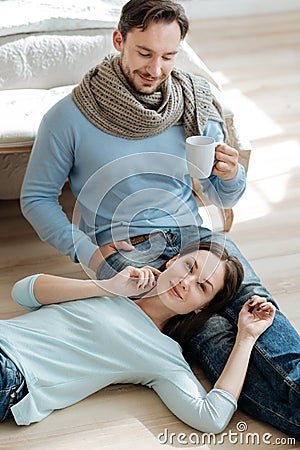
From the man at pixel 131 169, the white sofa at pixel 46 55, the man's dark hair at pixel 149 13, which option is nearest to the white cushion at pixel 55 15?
the white sofa at pixel 46 55

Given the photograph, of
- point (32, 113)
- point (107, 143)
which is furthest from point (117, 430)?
point (32, 113)

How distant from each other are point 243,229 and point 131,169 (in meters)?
0.67

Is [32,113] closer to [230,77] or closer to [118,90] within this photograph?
[118,90]

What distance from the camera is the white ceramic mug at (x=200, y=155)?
1931 millimetres

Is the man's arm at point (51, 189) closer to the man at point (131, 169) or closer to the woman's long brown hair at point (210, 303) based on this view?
the man at point (131, 169)

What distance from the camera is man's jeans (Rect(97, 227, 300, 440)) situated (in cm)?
184

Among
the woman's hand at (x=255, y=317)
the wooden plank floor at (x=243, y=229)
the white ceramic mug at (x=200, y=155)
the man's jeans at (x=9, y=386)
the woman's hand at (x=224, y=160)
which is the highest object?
the white ceramic mug at (x=200, y=155)

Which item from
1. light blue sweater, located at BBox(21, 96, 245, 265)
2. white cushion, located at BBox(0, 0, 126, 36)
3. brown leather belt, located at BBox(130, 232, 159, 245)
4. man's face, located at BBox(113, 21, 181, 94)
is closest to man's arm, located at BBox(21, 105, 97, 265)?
light blue sweater, located at BBox(21, 96, 245, 265)

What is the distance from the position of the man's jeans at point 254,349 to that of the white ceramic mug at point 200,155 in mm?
192

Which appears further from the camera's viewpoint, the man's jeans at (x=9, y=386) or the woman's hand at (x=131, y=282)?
the woman's hand at (x=131, y=282)

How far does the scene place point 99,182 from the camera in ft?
6.91

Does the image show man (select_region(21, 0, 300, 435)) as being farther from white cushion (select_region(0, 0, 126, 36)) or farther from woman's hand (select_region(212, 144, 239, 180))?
white cushion (select_region(0, 0, 126, 36))

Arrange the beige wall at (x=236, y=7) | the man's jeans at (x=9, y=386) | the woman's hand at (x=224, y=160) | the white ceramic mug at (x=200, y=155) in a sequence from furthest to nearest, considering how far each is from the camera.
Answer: the beige wall at (x=236, y=7)
the woman's hand at (x=224, y=160)
the white ceramic mug at (x=200, y=155)
the man's jeans at (x=9, y=386)

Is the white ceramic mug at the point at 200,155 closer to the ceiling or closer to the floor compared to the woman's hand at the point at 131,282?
closer to the ceiling
